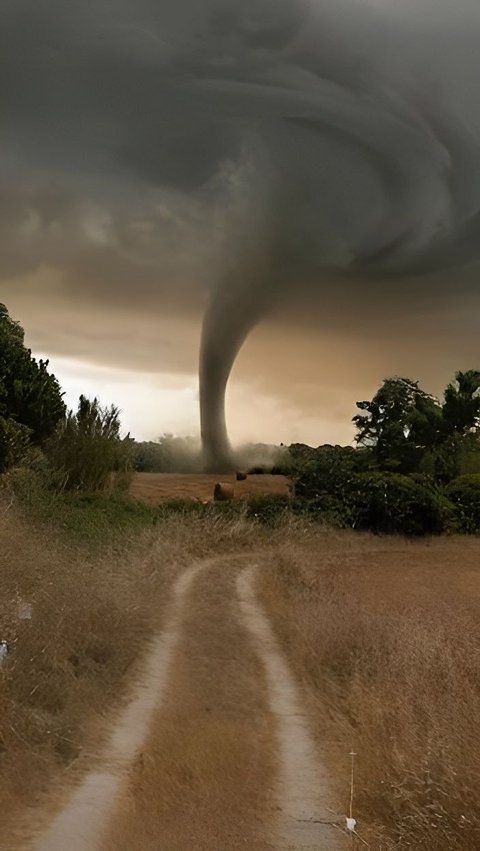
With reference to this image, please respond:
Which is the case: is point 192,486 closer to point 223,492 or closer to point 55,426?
point 223,492

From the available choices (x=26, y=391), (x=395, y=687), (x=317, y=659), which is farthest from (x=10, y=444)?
(x=395, y=687)

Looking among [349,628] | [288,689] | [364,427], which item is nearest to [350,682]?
[288,689]

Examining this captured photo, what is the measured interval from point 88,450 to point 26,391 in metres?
2.60

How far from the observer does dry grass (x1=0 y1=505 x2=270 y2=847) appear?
6734mm

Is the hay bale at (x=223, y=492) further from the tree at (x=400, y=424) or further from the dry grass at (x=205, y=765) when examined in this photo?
the dry grass at (x=205, y=765)

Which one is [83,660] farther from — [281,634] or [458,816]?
[458,816]

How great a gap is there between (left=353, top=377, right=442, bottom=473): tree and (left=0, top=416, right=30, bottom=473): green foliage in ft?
67.1

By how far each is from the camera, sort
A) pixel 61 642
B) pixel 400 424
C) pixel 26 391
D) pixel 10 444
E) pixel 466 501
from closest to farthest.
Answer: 1. pixel 61 642
2. pixel 10 444
3. pixel 26 391
4. pixel 466 501
5. pixel 400 424

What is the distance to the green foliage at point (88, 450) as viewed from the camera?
A: 2647cm

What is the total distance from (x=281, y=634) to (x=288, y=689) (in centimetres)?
280

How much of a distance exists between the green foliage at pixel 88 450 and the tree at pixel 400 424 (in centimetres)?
1606

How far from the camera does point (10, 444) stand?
22.3 meters

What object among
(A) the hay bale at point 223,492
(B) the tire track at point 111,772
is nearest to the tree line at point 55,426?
(A) the hay bale at point 223,492

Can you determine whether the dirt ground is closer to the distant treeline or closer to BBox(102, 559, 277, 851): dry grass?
the distant treeline
